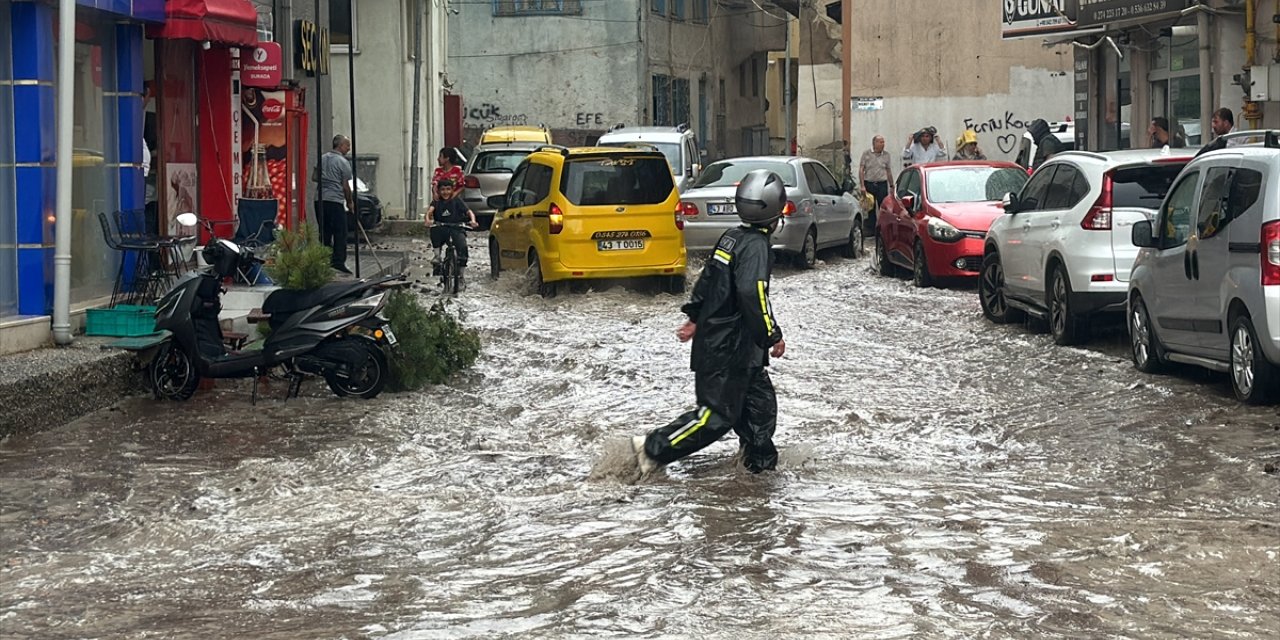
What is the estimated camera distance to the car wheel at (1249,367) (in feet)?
35.5

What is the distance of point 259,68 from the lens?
19.4m

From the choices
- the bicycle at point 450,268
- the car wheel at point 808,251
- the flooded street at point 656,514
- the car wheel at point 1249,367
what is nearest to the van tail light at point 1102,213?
the flooded street at point 656,514

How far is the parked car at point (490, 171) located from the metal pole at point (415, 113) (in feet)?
3.63

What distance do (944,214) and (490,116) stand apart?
3399cm

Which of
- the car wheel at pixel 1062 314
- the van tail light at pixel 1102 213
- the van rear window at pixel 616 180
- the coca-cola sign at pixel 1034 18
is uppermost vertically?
the coca-cola sign at pixel 1034 18

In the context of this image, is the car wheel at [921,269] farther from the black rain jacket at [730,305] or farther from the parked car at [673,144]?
the black rain jacket at [730,305]

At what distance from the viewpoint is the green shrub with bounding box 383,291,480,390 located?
1282 centimetres

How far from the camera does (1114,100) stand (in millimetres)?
30484

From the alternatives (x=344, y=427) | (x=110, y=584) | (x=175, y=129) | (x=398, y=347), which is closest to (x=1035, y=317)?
(x=398, y=347)

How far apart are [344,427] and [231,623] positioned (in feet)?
16.2

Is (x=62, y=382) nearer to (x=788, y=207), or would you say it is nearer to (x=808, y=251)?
(x=788, y=207)

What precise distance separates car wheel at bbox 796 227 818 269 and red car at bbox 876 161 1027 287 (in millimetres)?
1382

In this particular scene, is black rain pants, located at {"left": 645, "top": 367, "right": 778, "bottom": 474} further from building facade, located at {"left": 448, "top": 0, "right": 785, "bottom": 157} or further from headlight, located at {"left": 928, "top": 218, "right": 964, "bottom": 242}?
building facade, located at {"left": 448, "top": 0, "right": 785, "bottom": 157}

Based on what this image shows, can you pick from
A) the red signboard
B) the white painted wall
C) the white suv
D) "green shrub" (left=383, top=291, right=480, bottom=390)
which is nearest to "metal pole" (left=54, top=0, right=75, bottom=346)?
"green shrub" (left=383, top=291, right=480, bottom=390)
